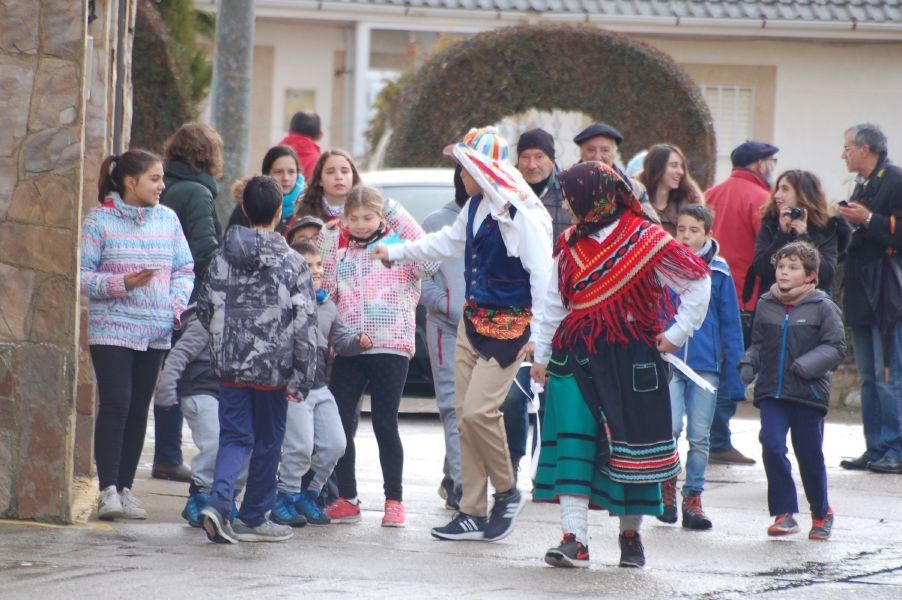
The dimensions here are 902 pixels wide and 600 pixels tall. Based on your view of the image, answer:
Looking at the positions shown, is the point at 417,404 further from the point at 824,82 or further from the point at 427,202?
the point at 824,82

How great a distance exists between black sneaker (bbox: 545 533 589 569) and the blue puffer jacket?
2061mm

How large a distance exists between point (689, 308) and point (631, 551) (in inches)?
39.7

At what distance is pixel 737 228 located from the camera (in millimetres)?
→ 10586

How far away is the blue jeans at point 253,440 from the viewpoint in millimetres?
7129

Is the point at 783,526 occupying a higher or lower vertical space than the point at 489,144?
lower

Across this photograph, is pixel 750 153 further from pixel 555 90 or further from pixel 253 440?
pixel 555 90

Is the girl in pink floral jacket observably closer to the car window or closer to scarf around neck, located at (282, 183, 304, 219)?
scarf around neck, located at (282, 183, 304, 219)

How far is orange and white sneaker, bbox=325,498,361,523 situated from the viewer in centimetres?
782

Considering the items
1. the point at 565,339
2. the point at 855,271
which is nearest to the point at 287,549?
the point at 565,339

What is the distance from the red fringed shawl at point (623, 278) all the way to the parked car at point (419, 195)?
15.0 feet

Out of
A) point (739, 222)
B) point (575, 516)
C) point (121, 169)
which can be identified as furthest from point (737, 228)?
point (121, 169)

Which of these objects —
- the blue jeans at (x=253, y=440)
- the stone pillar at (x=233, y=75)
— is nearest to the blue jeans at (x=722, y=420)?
the blue jeans at (x=253, y=440)

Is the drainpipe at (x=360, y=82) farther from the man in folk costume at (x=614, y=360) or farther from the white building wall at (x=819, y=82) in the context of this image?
the man in folk costume at (x=614, y=360)

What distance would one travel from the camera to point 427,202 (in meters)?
11.6
